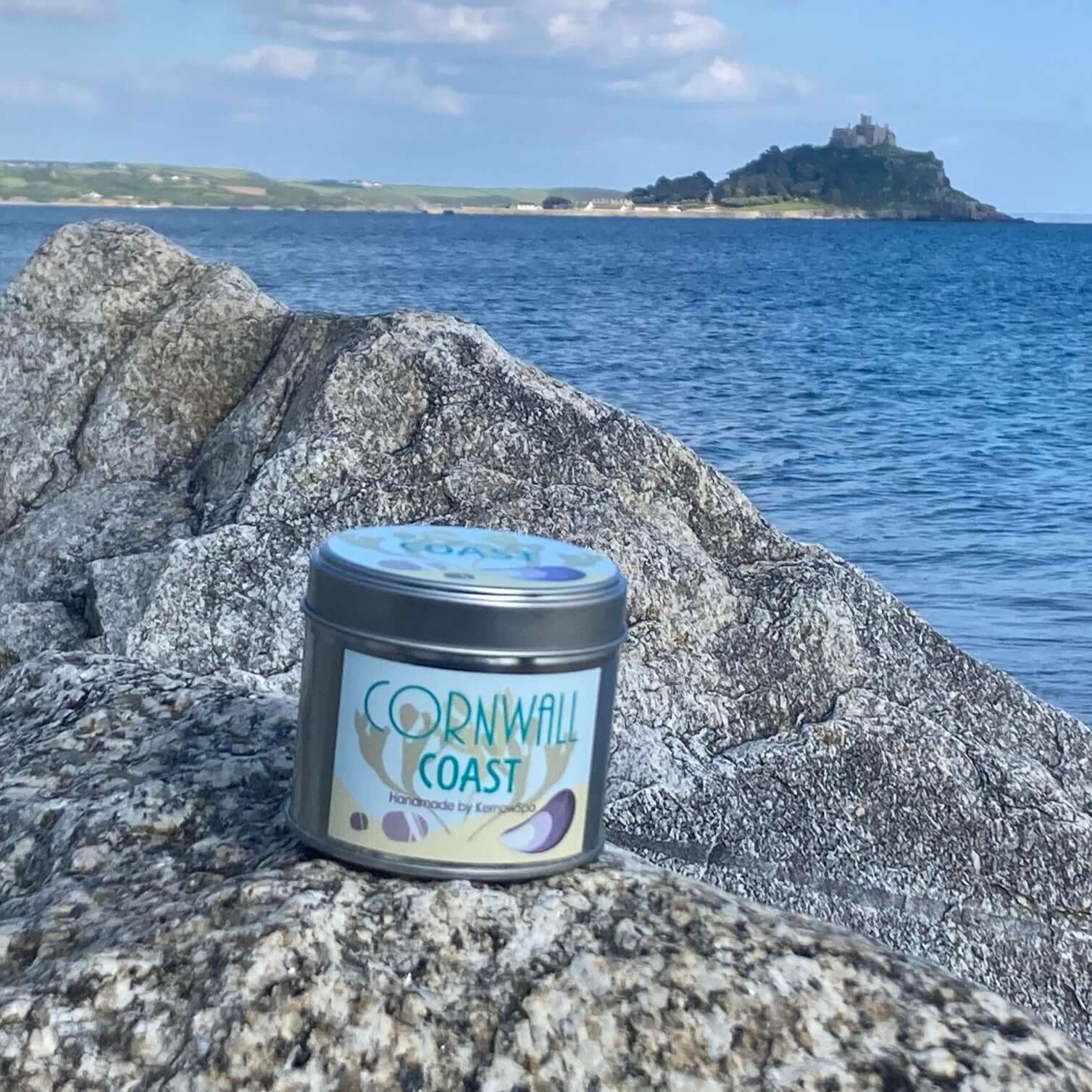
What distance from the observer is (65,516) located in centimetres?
692

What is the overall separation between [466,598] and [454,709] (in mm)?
206

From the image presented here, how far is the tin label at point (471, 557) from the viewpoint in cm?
285

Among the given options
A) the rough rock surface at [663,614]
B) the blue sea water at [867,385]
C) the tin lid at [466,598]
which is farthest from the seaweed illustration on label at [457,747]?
the blue sea water at [867,385]

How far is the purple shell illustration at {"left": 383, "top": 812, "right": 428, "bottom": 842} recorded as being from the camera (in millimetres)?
2859

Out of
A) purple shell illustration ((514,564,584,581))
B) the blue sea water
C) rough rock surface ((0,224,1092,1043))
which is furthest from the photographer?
the blue sea water

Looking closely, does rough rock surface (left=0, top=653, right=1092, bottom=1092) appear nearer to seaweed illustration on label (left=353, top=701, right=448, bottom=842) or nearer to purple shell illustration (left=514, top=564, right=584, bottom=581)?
seaweed illustration on label (left=353, top=701, right=448, bottom=842)

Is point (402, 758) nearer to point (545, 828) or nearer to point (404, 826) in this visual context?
point (404, 826)

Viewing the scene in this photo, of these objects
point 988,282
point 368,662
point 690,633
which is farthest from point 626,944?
point 988,282

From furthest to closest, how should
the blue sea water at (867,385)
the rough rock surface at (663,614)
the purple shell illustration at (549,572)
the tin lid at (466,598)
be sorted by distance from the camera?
the blue sea water at (867,385), the rough rock surface at (663,614), the purple shell illustration at (549,572), the tin lid at (466,598)

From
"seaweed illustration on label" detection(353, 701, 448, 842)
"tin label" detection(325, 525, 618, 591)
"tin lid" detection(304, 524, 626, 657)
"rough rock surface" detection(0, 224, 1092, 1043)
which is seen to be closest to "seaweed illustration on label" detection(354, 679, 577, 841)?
"seaweed illustration on label" detection(353, 701, 448, 842)

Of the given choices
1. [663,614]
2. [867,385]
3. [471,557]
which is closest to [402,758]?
[471,557]

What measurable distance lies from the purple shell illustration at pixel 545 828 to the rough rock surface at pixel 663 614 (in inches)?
85.9

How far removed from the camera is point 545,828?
9.59 feet

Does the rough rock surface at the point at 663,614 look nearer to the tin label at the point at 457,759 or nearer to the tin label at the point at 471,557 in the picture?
the tin label at the point at 471,557
